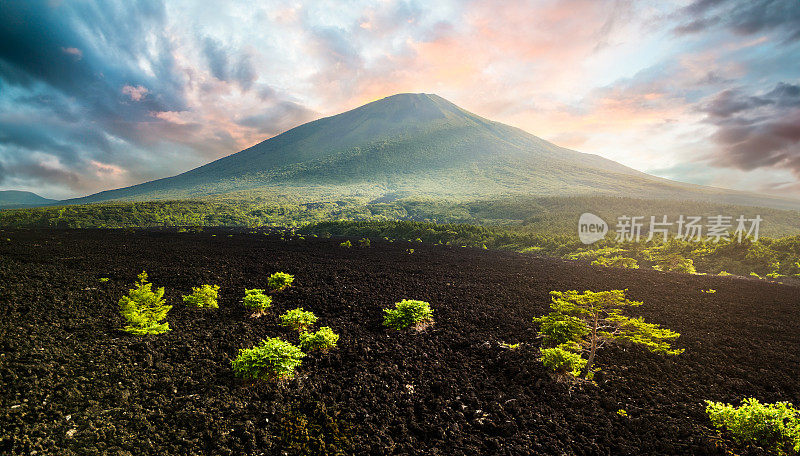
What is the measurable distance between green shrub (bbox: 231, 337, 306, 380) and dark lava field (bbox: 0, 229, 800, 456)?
180 millimetres

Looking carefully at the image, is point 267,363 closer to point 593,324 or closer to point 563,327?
point 563,327

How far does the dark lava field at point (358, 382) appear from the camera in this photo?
13.2ft

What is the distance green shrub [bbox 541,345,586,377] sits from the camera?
551 centimetres

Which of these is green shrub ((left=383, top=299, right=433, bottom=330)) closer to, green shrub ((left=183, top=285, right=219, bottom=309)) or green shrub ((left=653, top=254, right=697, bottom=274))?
green shrub ((left=183, top=285, right=219, bottom=309))

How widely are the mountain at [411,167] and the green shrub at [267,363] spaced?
8902 cm

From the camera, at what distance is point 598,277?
15.1 metres

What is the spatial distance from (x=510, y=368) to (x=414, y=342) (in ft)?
6.81

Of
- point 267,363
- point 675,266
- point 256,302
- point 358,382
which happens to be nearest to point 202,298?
point 256,302

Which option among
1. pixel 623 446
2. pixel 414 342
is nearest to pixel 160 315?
pixel 414 342

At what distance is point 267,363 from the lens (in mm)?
5180

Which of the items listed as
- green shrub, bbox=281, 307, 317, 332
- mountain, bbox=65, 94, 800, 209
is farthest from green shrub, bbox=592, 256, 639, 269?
mountain, bbox=65, 94, 800, 209

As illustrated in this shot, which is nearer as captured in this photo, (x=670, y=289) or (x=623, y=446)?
(x=623, y=446)

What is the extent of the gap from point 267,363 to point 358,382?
5.10ft

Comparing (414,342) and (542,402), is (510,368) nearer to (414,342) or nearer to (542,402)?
(542,402)
